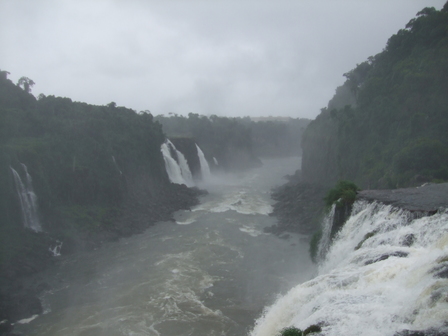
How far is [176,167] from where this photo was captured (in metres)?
57.5

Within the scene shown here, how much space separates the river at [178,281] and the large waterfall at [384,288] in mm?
6019

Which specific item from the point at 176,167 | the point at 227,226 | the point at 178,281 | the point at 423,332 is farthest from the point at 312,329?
the point at 176,167

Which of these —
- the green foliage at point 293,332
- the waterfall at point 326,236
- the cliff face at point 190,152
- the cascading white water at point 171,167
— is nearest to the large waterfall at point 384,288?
the green foliage at point 293,332

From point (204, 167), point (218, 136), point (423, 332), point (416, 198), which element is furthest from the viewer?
point (218, 136)

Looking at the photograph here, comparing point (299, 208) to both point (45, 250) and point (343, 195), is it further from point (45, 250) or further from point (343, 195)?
point (45, 250)

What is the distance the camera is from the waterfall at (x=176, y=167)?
56062mm

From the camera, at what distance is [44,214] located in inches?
1249

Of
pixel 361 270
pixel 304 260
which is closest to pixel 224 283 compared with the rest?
pixel 304 260

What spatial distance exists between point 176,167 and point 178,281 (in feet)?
114

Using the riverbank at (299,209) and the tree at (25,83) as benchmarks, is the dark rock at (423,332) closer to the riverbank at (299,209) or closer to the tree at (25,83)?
the riverbank at (299,209)

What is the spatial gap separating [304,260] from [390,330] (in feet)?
61.9

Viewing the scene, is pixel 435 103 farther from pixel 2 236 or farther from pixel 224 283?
pixel 2 236

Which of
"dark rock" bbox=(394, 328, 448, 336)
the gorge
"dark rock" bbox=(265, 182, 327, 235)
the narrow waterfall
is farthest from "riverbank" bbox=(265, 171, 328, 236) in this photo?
"dark rock" bbox=(394, 328, 448, 336)

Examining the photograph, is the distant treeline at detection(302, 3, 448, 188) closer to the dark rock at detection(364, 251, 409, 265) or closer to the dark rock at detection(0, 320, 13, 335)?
the dark rock at detection(364, 251, 409, 265)
